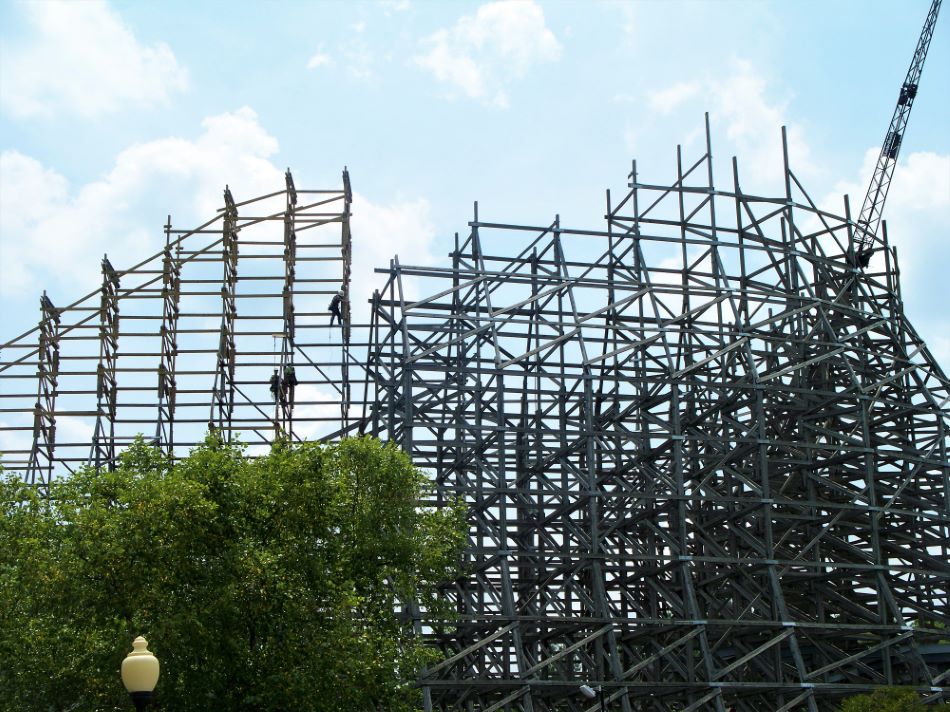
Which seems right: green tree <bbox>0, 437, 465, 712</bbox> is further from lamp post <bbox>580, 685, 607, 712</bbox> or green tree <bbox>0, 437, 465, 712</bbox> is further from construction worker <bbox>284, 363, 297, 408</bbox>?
construction worker <bbox>284, 363, 297, 408</bbox>

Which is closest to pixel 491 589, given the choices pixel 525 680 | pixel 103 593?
pixel 525 680

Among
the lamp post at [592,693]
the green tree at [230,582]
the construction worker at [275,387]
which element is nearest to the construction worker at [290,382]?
the construction worker at [275,387]

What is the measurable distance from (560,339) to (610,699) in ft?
33.4

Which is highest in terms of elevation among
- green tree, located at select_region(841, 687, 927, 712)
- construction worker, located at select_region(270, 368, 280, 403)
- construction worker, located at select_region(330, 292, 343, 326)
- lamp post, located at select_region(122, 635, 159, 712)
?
construction worker, located at select_region(330, 292, 343, 326)

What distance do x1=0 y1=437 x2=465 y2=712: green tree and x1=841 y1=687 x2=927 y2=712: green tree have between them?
9.82 meters

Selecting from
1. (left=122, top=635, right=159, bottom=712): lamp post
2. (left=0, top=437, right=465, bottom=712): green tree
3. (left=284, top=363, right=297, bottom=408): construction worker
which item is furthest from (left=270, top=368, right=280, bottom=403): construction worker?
(left=122, top=635, right=159, bottom=712): lamp post

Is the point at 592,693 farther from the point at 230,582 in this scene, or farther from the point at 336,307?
the point at 336,307

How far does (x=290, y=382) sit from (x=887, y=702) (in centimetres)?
2073

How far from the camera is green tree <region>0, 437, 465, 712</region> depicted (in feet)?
82.2

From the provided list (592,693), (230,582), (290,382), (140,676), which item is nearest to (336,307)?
(290,382)

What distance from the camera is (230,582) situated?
83.1ft

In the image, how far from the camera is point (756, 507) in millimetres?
36281

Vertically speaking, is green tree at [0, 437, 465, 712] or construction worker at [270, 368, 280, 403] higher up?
construction worker at [270, 368, 280, 403]

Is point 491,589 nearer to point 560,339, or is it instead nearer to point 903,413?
point 560,339
